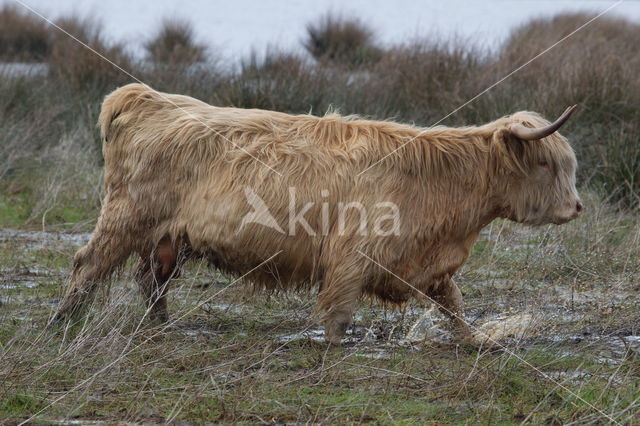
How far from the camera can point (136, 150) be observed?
4.98m

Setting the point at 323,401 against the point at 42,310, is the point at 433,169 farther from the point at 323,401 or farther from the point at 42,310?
the point at 42,310

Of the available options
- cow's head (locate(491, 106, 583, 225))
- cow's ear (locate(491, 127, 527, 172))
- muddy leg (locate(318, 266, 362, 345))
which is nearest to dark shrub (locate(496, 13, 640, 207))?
cow's head (locate(491, 106, 583, 225))

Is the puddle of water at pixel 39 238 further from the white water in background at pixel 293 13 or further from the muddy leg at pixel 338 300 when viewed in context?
the white water in background at pixel 293 13

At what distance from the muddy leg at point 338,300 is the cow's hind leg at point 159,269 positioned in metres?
0.75

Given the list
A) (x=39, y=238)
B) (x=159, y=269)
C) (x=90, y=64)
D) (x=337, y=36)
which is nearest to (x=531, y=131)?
(x=159, y=269)

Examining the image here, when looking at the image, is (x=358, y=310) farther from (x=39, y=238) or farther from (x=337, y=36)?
(x=337, y=36)

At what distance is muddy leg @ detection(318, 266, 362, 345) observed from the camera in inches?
185

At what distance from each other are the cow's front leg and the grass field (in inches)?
5.6

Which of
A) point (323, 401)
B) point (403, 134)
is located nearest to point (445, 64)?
point (403, 134)

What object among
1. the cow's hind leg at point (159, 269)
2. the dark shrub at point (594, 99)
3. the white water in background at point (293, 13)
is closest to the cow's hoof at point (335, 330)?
the cow's hind leg at point (159, 269)

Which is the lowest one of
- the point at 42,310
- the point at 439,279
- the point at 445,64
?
the point at 42,310

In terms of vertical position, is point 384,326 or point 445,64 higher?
point 445,64

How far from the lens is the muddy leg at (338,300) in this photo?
15.4ft

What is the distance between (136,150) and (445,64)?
6.42 m
